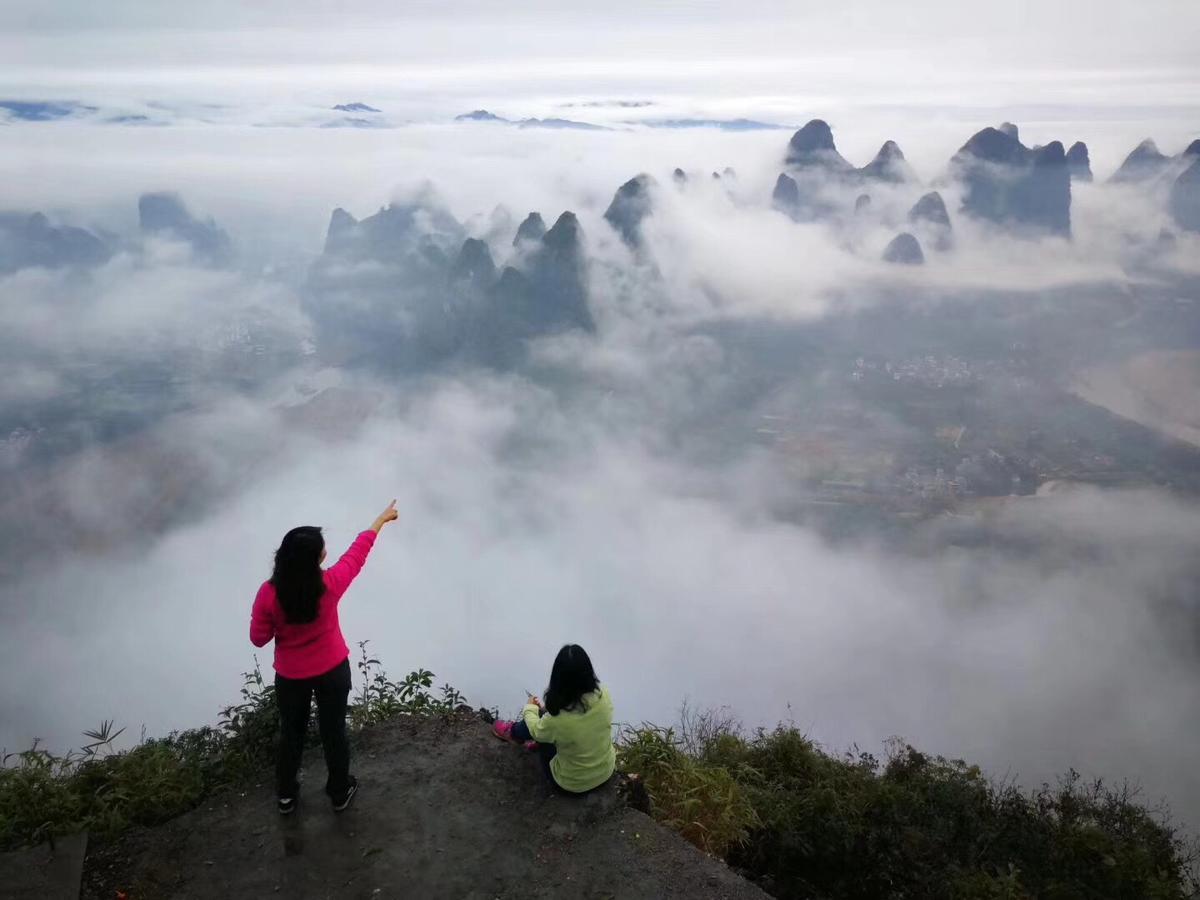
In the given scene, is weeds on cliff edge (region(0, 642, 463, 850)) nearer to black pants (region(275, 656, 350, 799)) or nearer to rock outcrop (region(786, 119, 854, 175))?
black pants (region(275, 656, 350, 799))

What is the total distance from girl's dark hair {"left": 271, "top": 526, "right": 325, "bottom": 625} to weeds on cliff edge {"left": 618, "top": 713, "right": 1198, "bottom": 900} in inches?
87.6

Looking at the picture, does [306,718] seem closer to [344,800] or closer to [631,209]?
[344,800]

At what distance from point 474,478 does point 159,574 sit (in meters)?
25.9

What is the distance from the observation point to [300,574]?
3.32 metres

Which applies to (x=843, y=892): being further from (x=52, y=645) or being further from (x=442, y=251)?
(x=442, y=251)

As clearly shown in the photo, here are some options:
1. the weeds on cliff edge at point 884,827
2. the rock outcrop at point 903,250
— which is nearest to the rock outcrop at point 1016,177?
the rock outcrop at point 903,250

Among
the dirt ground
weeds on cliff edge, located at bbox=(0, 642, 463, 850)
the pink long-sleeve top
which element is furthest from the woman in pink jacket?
weeds on cliff edge, located at bbox=(0, 642, 463, 850)

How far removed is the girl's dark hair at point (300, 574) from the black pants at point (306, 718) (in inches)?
17.5

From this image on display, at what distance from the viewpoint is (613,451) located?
7244 cm

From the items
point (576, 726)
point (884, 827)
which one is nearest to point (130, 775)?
point (576, 726)

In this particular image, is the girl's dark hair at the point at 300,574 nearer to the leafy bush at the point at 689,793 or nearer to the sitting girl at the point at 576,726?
the sitting girl at the point at 576,726

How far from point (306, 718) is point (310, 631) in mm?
526

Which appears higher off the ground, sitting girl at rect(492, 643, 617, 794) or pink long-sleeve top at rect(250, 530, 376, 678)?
pink long-sleeve top at rect(250, 530, 376, 678)

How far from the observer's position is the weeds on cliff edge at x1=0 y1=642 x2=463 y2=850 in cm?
389
